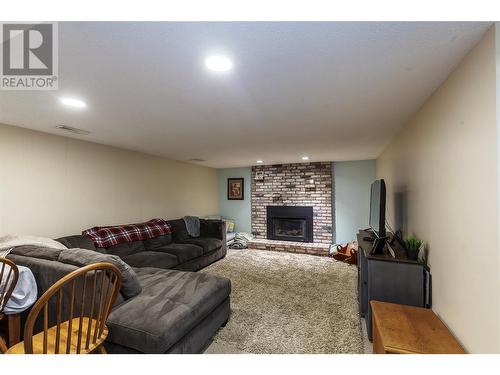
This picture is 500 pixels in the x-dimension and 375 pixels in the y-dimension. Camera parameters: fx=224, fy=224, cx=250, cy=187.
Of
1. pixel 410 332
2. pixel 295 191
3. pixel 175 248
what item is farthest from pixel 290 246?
pixel 410 332

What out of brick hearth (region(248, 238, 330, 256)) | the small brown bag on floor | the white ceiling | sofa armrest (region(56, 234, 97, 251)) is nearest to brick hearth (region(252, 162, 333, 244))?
brick hearth (region(248, 238, 330, 256))

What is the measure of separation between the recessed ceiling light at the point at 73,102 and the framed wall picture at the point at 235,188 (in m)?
4.75

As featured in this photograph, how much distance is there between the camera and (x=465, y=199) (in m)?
1.27

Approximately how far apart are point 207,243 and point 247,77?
345cm

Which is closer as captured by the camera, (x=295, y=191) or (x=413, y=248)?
(x=413, y=248)

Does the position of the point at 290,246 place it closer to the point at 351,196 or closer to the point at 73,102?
the point at 351,196

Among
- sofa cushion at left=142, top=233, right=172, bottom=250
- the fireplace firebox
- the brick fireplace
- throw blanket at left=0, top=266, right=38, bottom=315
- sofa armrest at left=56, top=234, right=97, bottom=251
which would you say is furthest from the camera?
the fireplace firebox

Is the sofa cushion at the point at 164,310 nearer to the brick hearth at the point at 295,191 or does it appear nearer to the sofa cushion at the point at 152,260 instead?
the sofa cushion at the point at 152,260

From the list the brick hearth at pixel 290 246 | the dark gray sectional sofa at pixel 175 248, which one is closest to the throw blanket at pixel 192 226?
the dark gray sectional sofa at pixel 175 248

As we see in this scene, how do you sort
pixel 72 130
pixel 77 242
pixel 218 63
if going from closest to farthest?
pixel 218 63 → pixel 72 130 → pixel 77 242

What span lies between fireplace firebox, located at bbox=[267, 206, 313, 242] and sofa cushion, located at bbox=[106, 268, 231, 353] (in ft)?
12.0

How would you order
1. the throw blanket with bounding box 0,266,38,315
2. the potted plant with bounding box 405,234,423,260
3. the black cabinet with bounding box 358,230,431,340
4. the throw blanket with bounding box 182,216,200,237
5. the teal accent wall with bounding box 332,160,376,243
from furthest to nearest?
the teal accent wall with bounding box 332,160,376,243 → the throw blanket with bounding box 182,216,200,237 → the potted plant with bounding box 405,234,423,260 → the black cabinet with bounding box 358,230,431,340 → the throw blanket with bounding box 0,266,38,315

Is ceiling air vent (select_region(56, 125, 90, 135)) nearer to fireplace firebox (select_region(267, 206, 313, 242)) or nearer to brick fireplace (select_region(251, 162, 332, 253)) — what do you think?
brick fireplace (select_region(251, 162, 332, 253))

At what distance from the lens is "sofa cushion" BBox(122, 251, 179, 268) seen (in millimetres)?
3168
